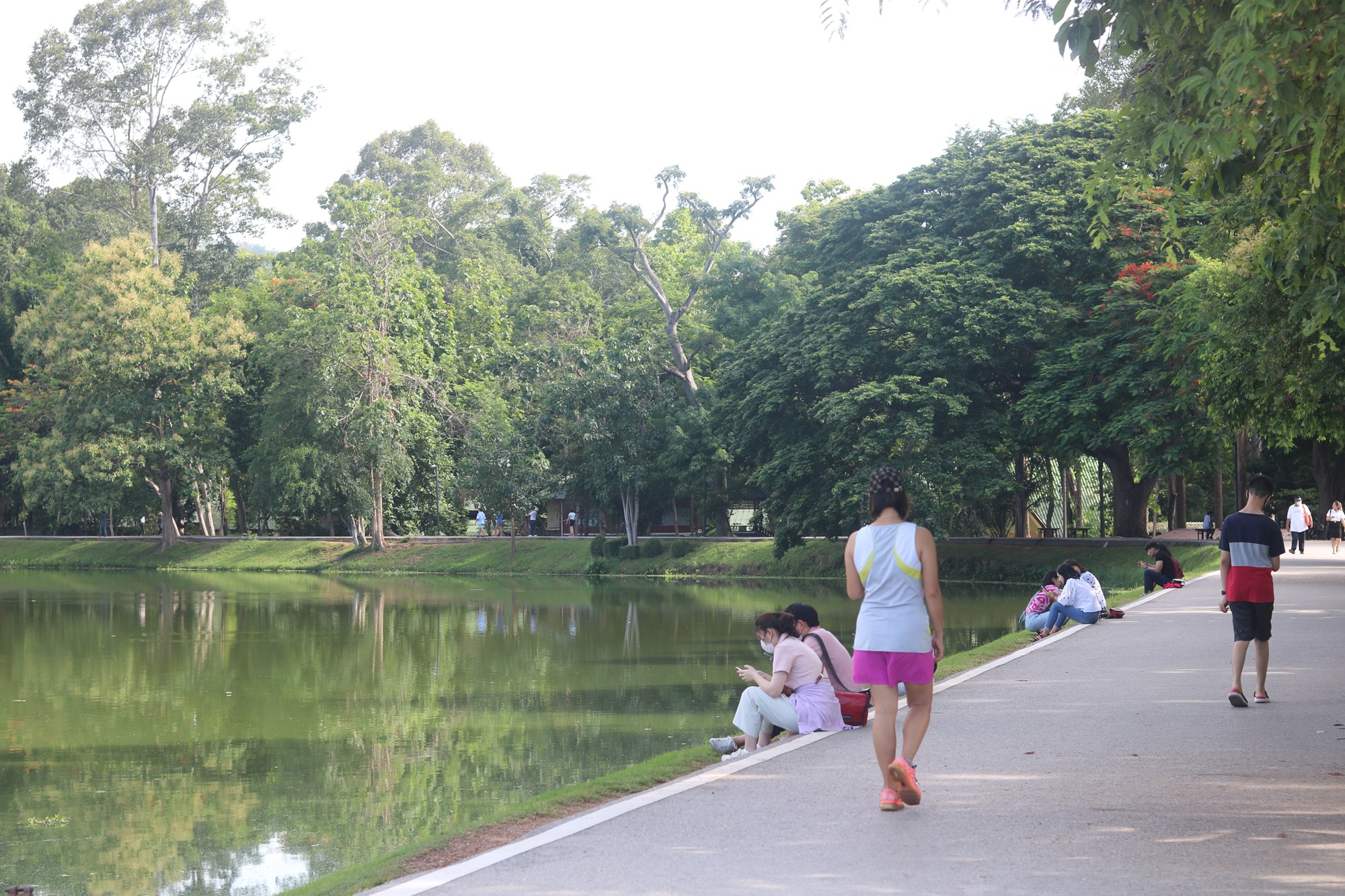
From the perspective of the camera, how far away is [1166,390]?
32.2m

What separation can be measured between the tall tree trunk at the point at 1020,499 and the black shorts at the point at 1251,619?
26.3 meters

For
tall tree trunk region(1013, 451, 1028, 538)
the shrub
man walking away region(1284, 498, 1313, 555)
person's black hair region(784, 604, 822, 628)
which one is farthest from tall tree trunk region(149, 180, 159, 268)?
person's black hair region(784, 604, 822, 628)

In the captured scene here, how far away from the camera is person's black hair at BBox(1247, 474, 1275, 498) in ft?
31.2

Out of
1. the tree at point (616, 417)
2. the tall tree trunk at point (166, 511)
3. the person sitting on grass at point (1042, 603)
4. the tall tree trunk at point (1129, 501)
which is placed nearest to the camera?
the person sitting on grass at point (1042, 603)

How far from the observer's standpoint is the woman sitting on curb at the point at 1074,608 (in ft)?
55.3

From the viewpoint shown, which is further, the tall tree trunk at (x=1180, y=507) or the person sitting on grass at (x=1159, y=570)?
the tall tree trunk at (x=1180, y=507)

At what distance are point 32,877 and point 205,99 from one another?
56459 mm

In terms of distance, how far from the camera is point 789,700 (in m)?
9.31

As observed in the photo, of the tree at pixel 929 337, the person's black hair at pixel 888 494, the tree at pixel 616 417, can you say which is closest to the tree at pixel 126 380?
the tree at pixel 616 417

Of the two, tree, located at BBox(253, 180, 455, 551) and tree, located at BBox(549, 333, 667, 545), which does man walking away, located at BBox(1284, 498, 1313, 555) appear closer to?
tree, located at BBox(549, 333, 667, 545)

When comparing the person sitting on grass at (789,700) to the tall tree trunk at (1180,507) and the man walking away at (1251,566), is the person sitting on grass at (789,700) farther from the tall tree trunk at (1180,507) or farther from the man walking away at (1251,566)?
the tall tree trunk at (1180,507)

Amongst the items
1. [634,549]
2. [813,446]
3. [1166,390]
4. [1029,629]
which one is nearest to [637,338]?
[634,549]

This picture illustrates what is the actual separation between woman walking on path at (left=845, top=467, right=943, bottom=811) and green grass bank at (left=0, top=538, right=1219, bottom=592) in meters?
25.7

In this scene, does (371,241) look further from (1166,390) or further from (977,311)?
(1166,390)
